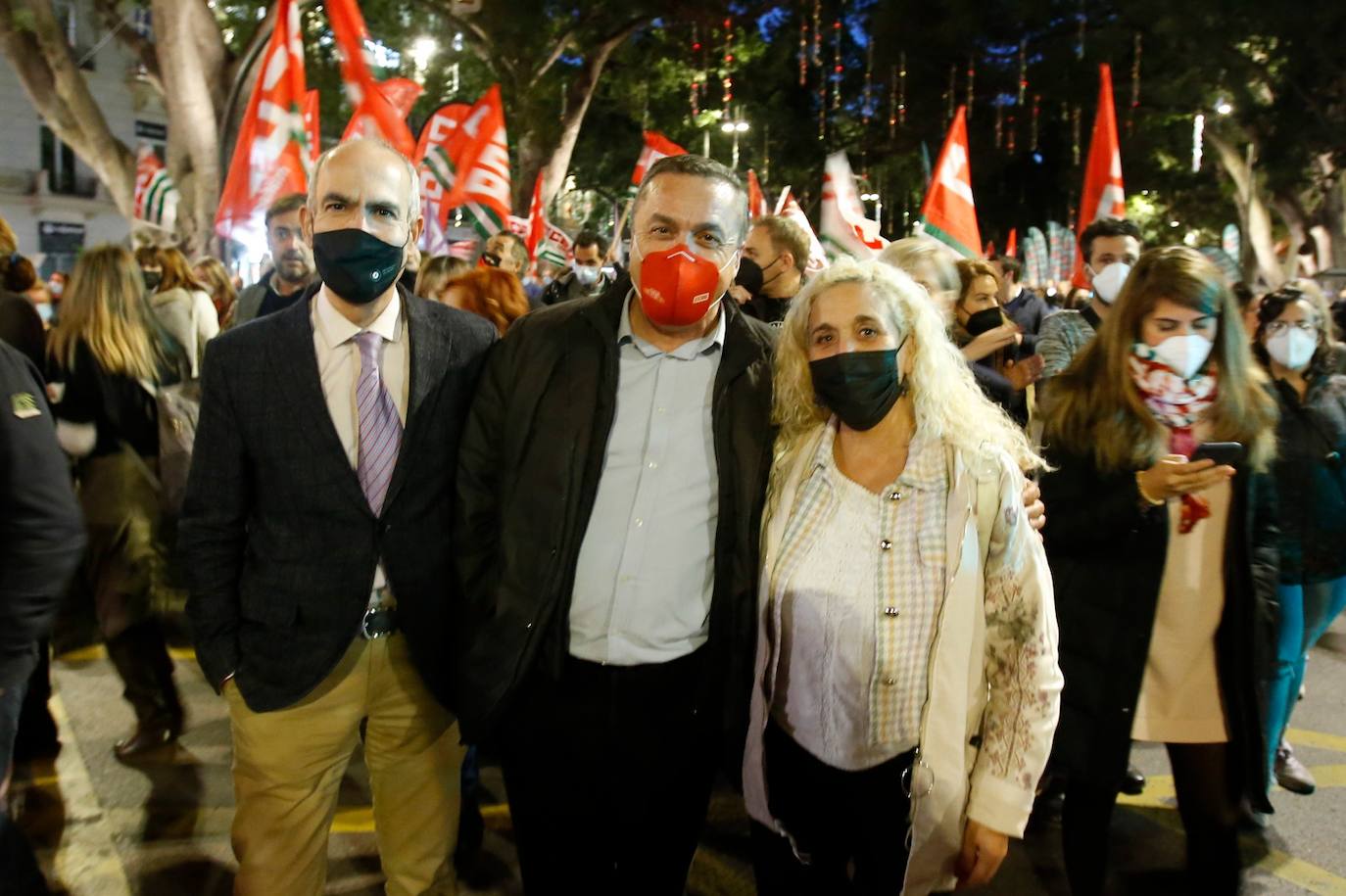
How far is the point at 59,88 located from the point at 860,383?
12.8m

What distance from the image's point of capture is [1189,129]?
32.2 metres

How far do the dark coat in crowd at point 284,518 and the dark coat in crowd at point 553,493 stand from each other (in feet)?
0.48

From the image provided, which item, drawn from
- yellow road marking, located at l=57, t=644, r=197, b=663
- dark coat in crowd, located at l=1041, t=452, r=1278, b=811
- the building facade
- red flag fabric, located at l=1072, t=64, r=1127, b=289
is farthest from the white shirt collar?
the building facade

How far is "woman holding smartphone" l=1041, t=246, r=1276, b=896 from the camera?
116 inches

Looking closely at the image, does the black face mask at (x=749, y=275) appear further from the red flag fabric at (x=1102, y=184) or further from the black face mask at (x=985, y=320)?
the red flag fabric at (x=1102, y=184)

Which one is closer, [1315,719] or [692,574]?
[692,574]

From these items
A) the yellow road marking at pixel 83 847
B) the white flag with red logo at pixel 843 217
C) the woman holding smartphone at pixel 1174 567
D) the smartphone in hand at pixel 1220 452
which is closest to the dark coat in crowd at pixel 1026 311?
the white flag with red logo at pixel 843 217

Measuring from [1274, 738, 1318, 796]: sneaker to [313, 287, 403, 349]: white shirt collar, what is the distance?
3.97 m

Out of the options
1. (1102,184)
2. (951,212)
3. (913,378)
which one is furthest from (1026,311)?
(913,378)

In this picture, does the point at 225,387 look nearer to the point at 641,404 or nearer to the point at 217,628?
the point at 217,628

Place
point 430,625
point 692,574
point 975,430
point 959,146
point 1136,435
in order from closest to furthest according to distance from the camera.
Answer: point 975,430
point 692,574
point 430,625
point 1136,435
point 959,146

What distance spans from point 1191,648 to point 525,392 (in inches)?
80.1

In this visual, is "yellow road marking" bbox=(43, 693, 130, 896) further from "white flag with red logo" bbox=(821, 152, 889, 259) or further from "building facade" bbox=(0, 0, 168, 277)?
"building facade" bbox=(0, 0, 168, 277)

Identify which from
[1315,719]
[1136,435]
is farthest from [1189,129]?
[1136,435]
